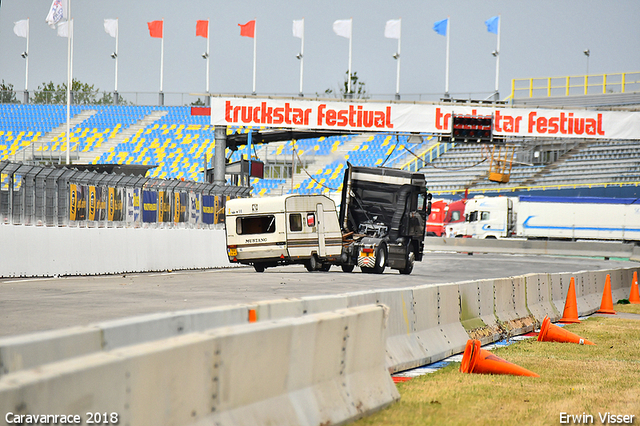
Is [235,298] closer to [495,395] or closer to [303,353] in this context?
[495,395]

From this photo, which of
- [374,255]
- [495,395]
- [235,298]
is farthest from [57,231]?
[495,395]

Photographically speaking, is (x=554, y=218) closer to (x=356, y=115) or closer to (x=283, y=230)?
(x=356, y=115)

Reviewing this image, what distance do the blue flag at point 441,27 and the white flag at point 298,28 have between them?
1051 cm

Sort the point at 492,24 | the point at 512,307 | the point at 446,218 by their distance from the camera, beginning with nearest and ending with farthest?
the point at 512,307
the point at 492,24
the point at 446,218

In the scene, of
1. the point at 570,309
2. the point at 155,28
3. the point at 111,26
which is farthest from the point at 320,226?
the point at 111,26

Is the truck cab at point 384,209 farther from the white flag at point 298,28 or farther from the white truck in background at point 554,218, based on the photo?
the white flag at point 298,28

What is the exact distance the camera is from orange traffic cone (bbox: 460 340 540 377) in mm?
9062

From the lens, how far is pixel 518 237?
57.2 m

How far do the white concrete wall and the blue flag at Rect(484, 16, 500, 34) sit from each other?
33.1 meters

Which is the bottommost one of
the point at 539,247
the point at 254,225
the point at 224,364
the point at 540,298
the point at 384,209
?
the point at 539,247

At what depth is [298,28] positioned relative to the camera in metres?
60.0

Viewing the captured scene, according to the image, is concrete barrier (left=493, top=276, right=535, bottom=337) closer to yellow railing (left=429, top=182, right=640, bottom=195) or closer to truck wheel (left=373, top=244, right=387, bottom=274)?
truck wheel (left=373, top=244, right=387, bottom=274)

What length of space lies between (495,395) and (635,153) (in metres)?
55.6

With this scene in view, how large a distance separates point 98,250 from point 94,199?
4.50 ft
